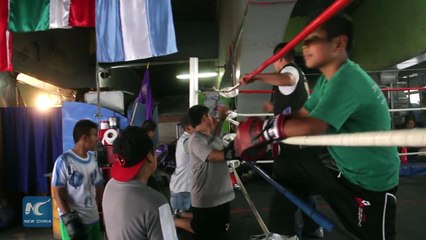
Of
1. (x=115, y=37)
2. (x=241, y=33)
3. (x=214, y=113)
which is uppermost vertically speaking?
(x=241, y=33)

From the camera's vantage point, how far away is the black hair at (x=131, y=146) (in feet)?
4.81

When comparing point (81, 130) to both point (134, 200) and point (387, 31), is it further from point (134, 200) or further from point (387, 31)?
point (387, 31)

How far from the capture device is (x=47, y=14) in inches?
164

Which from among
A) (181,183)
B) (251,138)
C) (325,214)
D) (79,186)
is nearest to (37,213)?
(181,183)

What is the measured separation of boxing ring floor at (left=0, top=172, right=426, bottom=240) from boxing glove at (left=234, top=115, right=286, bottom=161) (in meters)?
2.51

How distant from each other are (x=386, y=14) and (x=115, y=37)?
18.2 ft

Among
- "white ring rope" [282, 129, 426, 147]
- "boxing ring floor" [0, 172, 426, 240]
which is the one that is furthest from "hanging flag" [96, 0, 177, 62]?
"white ring rope" [282, 129, 426, 147]

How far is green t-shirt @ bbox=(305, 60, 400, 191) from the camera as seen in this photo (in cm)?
108

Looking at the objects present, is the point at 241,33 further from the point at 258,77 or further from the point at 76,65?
the point at 76,65

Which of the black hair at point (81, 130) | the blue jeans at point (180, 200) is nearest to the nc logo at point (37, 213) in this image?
the blue jeans at point (180, 200)

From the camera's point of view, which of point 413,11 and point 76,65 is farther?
point 76,65

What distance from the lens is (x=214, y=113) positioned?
311 cm

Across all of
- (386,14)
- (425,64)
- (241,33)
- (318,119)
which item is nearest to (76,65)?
(241,33)

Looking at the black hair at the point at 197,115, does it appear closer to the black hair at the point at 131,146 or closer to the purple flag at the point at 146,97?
the black hair at the point at 131,146
